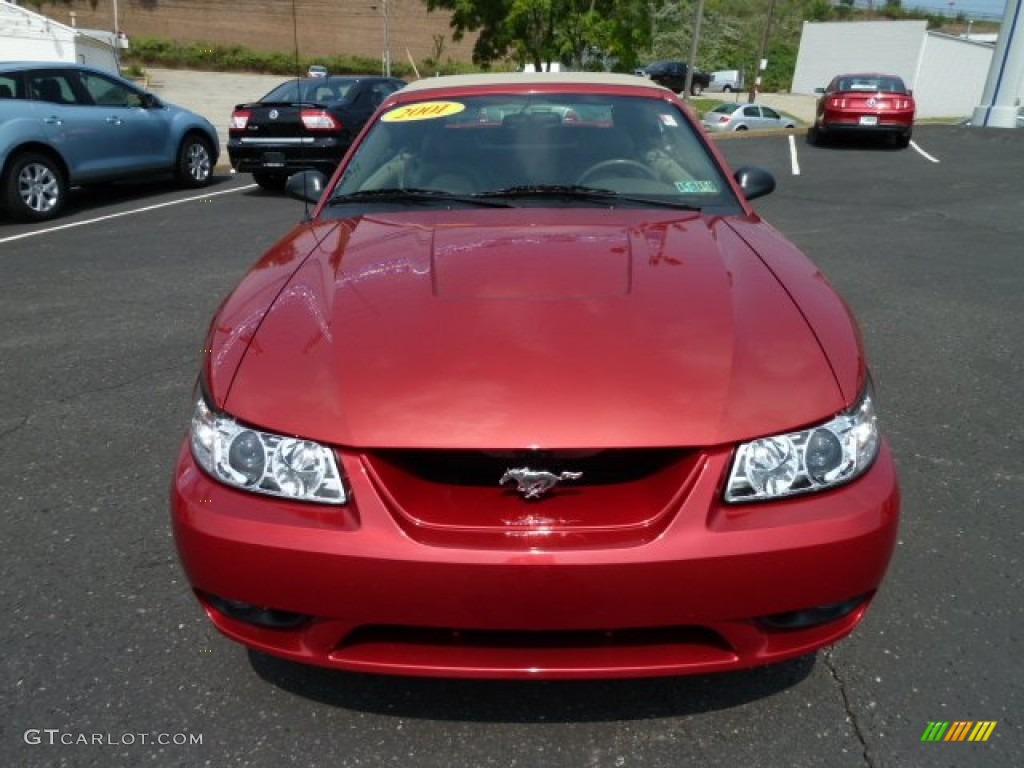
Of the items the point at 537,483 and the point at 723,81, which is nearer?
the point at 537,483

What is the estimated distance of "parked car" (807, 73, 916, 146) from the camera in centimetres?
1550

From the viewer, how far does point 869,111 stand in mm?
15500

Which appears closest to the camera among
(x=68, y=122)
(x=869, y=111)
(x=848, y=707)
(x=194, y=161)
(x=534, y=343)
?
(x=534, y=343)

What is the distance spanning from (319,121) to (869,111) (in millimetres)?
10434

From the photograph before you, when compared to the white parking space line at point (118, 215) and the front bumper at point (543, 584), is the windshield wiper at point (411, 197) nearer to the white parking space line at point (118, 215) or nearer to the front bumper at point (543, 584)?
the front bumper at point (543, 584)

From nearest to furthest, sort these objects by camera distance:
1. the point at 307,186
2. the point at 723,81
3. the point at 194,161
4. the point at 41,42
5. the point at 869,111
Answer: the point at 307,186
the point at 194,161
the point at 869,111
the point at 41,42
the point at 723,81

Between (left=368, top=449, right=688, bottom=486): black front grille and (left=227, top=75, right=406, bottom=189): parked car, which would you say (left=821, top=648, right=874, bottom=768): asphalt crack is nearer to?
(left=368, top=449, right=688, bottom=486): black front grille

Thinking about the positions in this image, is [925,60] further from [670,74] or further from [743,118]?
[743,118]

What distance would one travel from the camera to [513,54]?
25.4 metres

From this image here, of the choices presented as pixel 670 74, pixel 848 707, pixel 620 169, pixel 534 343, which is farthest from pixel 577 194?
pixel 670 74

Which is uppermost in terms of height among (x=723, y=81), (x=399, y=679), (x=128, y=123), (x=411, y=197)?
(x=411, y=197)

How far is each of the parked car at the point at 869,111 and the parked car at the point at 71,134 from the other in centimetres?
1145

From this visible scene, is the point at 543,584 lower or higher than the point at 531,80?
lower

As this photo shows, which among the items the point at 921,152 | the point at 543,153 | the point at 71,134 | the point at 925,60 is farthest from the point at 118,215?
the point at 925,60
